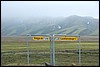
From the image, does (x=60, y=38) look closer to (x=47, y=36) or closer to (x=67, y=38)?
(x=67, y=38)

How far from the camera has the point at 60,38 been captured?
16.7m

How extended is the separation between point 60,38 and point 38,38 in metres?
1.22

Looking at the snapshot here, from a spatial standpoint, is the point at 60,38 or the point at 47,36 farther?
the point at 47,36

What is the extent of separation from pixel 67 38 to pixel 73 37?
33cm

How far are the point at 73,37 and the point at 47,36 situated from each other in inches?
77.2

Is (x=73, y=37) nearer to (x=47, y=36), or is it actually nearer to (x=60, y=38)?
(x=60, y=38)

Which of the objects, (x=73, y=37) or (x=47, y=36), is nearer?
(x=73, y=37)

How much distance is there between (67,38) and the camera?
16.6 m

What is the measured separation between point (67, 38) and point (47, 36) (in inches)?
69.3

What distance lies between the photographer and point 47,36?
18.0 m

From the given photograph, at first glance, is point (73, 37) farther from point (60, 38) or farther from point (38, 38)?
point (38, 38)

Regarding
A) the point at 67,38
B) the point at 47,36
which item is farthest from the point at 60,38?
the point at 47,36

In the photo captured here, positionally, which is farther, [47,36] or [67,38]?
[47,36]

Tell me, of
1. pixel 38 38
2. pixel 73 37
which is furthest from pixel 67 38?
pixel 38 38
